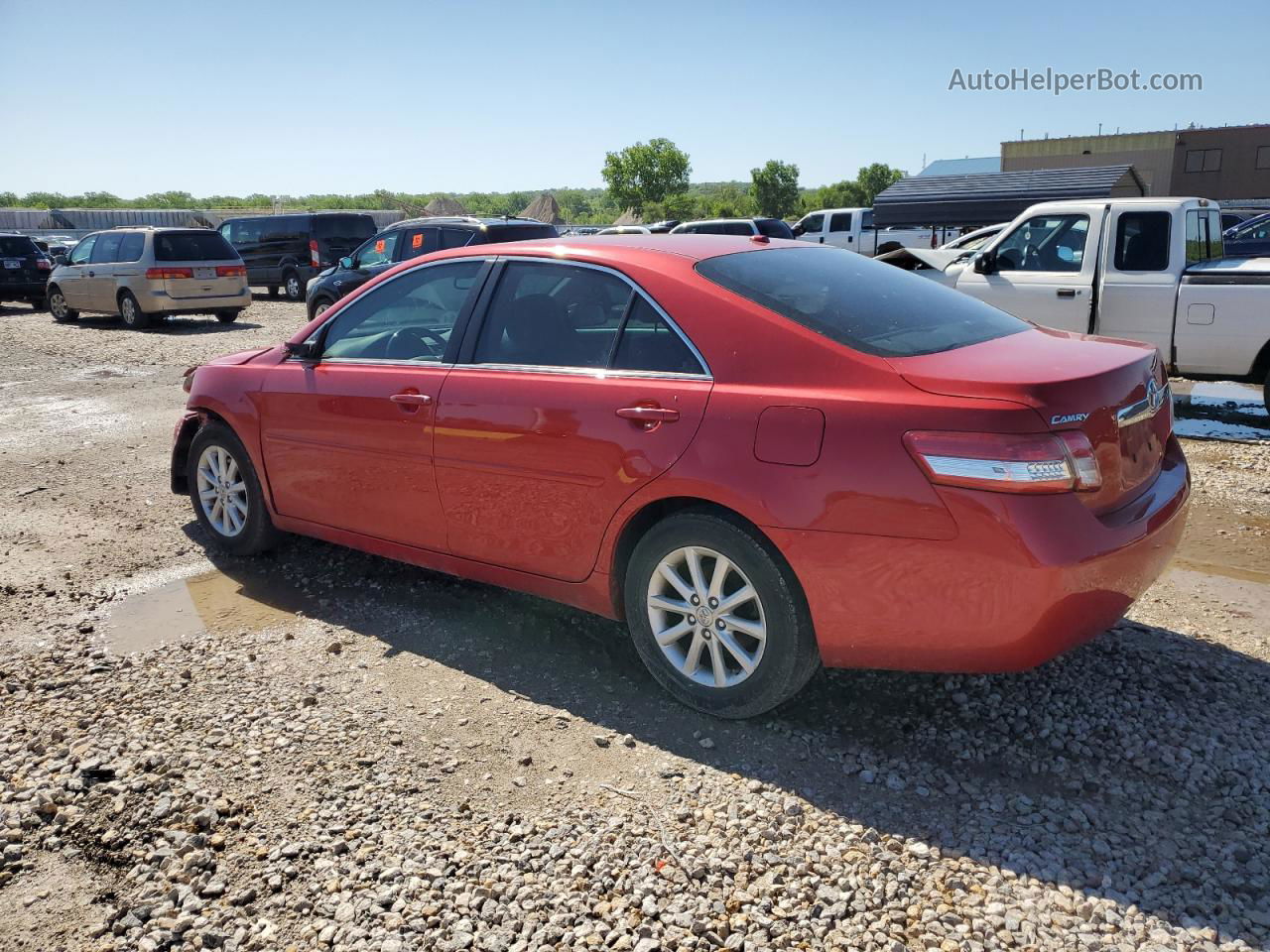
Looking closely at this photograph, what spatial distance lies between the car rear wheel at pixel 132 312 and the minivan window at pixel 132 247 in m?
0.60

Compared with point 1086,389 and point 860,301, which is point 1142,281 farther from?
point 1086,389

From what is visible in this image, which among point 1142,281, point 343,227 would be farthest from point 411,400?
point 343,227

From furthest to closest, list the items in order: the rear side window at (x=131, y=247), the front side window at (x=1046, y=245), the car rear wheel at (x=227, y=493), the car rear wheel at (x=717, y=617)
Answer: the rear side window at (x=131, y=247) < the front side window at (x=1046, y=245) < the car rear wheel at (x=227, y=493) < the car rear wheel at (x=717, y=617)

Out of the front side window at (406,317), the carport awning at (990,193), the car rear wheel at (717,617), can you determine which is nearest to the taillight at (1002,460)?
the car rear wheel at (717,617)

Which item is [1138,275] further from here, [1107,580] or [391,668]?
[391,668]

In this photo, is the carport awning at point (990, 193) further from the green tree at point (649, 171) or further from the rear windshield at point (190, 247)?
the green tree at point (649, 171)

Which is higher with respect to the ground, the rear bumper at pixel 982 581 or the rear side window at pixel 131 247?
the rear side window at pixel 131 247

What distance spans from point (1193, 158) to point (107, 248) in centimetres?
5969

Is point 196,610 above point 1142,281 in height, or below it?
below

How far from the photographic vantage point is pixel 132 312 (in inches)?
666

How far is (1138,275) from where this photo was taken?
341 inches

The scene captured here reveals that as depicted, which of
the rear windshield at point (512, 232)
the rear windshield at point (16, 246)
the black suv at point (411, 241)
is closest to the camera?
the rear windshield at point (512, 232)

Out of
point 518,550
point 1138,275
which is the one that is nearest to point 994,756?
point 518,550

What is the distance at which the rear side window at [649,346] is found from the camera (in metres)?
3.51
